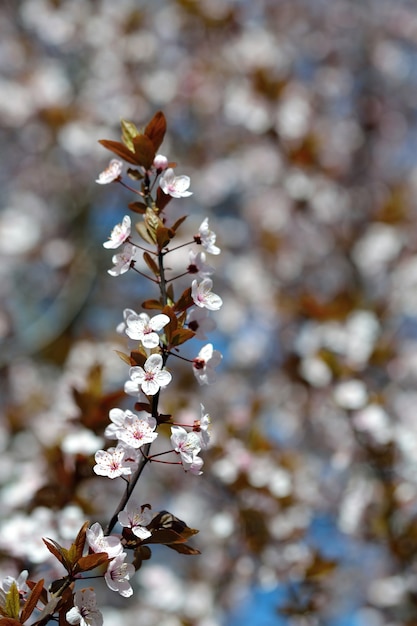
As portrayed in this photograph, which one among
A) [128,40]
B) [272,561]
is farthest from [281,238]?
[272,561]

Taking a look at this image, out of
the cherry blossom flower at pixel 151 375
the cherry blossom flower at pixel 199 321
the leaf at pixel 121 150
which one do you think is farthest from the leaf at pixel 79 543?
the leaf at pixel 121 150

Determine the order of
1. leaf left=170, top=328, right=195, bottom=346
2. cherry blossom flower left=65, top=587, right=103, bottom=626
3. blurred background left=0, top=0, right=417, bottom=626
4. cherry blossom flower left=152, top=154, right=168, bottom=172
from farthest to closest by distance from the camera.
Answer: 1. blurred background left=0, top=0, right=417, bottom=626
2. cherry blossom flower left=152, top=154, right=168, bottom=172
3. leaf left=170, top=328, right=195, bottom=346
4. cherry blossom flower left=65, top=587, right=103, bottom=626

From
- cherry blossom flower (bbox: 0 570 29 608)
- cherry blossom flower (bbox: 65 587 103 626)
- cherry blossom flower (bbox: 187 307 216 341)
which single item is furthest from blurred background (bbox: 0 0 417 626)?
cherry blossom flower (bbox: 187 307 216 341)

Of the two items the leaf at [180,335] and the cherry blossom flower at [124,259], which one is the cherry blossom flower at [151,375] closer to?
the leaf at [180,335]

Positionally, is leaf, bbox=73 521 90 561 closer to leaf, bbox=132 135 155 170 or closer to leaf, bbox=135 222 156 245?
leaf, bbox=135 222 156 245

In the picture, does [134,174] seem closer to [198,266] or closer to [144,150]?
[144,150]
